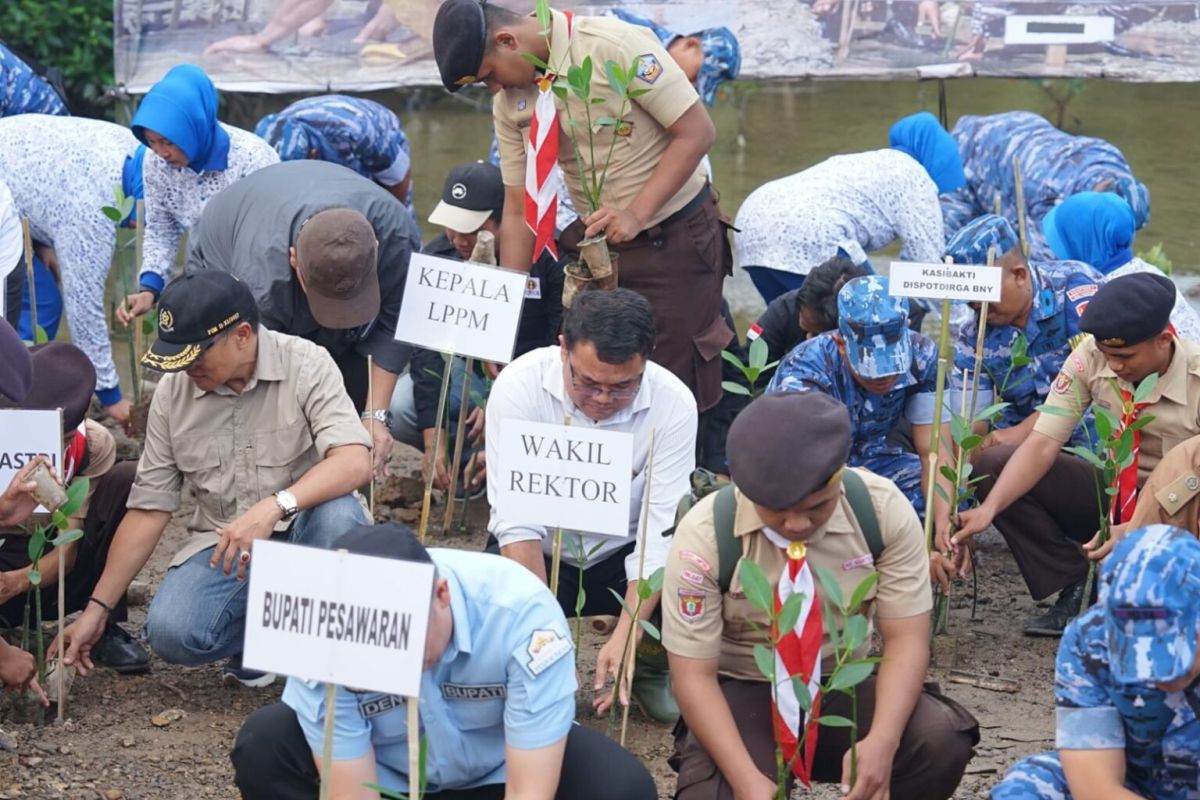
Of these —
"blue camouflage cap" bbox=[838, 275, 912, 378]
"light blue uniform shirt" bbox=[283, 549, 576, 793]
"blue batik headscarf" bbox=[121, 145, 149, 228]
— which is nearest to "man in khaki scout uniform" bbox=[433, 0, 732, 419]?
"blue camouflage cap" bbox=[838, 275, 912, 378]

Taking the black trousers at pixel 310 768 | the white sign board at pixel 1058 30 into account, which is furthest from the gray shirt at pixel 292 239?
the white sign board at pixel 1058 30

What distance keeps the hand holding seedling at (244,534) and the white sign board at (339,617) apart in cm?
127

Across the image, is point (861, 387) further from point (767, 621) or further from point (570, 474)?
point (767, 621)

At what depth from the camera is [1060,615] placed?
4605mm

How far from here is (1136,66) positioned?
6898 millimetres

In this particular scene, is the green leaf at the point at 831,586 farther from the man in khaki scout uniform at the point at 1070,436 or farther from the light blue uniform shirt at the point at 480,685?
the man in khaki scout uniform at the point at 1070,436

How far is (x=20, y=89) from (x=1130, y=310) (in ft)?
13.9

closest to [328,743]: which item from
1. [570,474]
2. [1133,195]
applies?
[570,474]

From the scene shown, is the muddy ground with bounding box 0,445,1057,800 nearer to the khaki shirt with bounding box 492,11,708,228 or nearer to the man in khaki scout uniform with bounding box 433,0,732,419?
the man in khaki scout uniform with bounding box 433,0,732,419

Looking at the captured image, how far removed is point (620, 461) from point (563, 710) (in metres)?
0.77

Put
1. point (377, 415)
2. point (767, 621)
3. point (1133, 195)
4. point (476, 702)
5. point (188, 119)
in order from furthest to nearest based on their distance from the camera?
point (1133, 195)
point (188, 119)
point (377, 415)
point (767, 621)
point (476, 702)

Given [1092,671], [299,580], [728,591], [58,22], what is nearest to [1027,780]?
[1092,671]

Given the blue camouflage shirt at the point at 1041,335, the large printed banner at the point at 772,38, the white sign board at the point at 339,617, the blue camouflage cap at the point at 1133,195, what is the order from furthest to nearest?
the large printed banner at the point at 772,38 < the blue camouflage cap at the point at 1133,195 < the blue camouflage shirt at the point at 1041,335 < the white sign board at the point at 339,617

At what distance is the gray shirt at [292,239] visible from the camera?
15.3 feet
